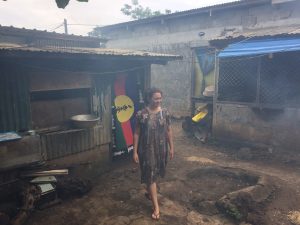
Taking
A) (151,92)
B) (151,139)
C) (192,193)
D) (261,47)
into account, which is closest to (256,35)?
(261,47)

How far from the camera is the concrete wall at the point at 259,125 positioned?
798 cm

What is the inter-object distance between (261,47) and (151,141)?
4.46m

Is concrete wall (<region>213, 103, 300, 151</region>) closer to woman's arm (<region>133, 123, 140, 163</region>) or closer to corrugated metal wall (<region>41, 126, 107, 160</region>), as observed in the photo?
corrugated metal wall (<region>41, 126, 107, 160</region>)

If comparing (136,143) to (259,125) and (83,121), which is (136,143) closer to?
(83,121)

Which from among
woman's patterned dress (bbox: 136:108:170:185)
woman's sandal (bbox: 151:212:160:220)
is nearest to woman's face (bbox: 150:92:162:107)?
woman's patterned dress (bbox: 136:108:170:185)

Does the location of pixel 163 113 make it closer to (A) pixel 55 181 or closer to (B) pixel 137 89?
(A) pixel 55 181

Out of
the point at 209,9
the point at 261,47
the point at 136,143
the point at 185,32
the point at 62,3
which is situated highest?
the point at 209,9

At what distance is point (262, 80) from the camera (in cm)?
834

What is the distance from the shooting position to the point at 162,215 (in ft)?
16.4

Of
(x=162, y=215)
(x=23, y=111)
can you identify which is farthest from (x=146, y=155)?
(x=23, y=111)

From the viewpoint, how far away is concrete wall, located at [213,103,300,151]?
7.98m

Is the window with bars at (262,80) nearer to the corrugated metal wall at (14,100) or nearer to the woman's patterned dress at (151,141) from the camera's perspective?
the woman's patterned dress at (151,141)

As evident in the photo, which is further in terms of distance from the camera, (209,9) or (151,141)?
(209,9)

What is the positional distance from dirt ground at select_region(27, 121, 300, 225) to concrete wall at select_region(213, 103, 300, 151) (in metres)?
0.40
